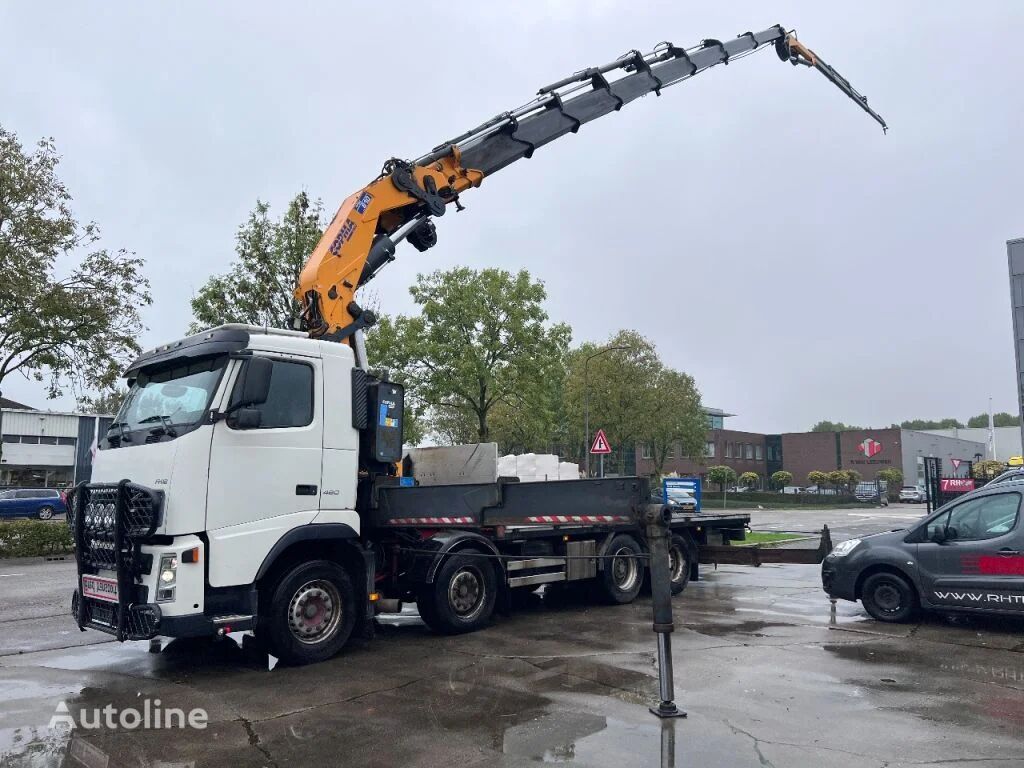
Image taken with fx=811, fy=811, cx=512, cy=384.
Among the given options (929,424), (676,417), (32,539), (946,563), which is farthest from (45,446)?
(929,424)

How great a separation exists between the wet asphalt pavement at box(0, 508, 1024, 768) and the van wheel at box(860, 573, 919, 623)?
0.66 ft

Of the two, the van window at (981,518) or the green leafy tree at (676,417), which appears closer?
the van window at (981,518)

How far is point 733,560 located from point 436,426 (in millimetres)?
43335

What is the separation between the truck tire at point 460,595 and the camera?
8969mm

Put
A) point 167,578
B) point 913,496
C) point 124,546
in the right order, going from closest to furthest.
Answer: point 167,578
point 124,546
point 913,496

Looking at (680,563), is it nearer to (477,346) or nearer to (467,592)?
(467,592)

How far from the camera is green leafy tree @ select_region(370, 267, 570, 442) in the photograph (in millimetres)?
28234

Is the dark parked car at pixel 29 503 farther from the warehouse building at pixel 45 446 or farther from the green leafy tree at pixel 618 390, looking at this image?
the green leafy tree at pixel 618 390

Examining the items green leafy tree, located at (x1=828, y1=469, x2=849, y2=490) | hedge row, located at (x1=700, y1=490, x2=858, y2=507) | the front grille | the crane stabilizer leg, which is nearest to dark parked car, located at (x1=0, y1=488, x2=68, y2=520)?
the crane stabilizer leg

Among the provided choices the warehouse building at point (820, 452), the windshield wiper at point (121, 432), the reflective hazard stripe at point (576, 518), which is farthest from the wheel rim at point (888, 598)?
the warehouse building at point (820, 452)

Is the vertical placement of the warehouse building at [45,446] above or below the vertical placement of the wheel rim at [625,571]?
above

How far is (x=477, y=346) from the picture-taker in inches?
1131

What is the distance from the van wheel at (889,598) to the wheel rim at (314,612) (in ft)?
21.4

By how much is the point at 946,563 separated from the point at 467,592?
5565 millimetres
